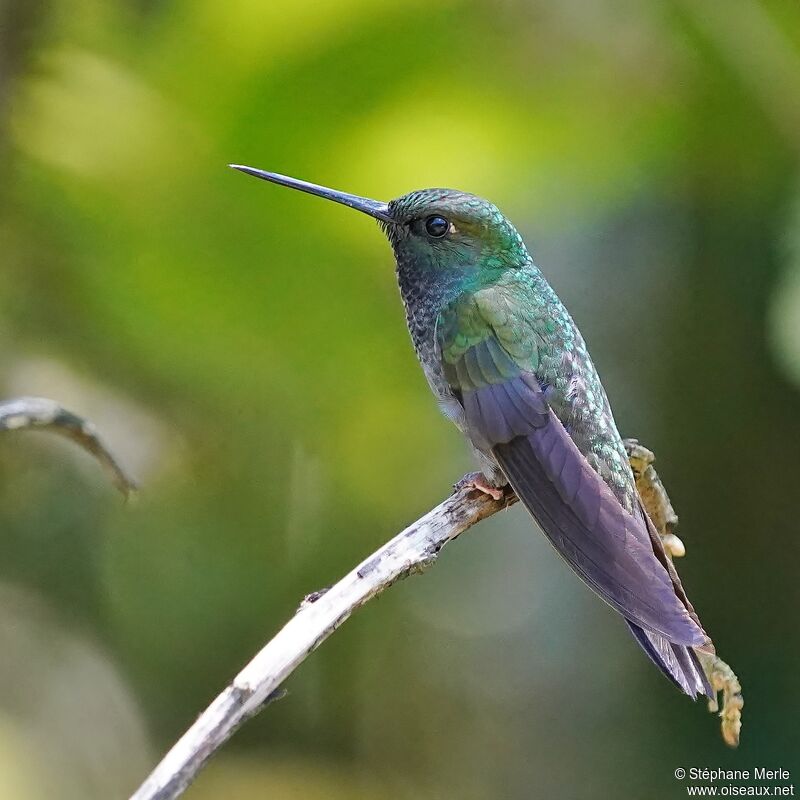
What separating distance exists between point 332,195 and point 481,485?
92cm

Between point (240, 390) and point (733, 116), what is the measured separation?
1910mm

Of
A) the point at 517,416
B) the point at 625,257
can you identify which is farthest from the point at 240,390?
the point at 625,257

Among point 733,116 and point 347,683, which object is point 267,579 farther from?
point 733,116

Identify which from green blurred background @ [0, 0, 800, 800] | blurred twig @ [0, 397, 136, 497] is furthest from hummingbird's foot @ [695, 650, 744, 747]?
blurred twig @ [0, 397, 136, 497]

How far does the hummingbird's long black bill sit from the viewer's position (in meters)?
2.72

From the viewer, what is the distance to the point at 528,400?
2.52m

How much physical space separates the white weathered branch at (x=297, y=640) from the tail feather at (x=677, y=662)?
440 mm

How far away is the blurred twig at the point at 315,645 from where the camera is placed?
1.33m

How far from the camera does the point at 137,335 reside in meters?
3.31

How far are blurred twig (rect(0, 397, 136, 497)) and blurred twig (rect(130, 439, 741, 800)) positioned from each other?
1.99 ft

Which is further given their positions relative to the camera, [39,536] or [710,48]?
[39,536]

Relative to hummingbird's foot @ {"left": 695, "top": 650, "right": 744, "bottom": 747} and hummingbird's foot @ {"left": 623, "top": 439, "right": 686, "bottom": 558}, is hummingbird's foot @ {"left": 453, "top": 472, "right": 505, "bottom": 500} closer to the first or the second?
hummingbird's foot @ {"left": 623, "top": 439, "right": 686, "bottom": 558}

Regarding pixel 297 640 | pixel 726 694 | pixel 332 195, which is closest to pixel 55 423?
pixel 297 640

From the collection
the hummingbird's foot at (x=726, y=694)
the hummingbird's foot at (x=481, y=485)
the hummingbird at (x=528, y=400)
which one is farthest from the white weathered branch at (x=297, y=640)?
the hummingbird's foot at (x=726, y=694)
